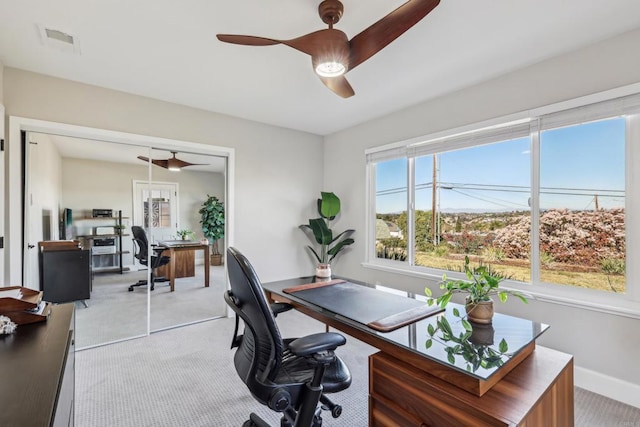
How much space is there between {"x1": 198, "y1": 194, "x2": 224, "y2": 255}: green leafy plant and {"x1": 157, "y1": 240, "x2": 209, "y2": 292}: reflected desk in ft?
0.42

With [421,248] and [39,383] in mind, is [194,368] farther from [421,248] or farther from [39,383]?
[421,248]

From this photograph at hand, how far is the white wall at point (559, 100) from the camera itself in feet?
6.86

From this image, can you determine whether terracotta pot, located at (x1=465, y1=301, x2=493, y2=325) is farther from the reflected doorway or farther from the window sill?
the reflected doorway

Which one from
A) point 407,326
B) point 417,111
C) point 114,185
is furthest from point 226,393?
point 417,111

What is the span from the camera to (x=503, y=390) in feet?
3.87

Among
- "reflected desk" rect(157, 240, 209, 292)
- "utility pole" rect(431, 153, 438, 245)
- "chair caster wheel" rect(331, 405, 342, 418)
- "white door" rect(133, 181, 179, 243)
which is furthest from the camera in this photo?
"reflected desk" rect(157, 240, 209, 292)

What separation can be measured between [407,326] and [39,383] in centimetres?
144

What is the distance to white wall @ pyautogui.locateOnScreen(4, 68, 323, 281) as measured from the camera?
8.98 feet

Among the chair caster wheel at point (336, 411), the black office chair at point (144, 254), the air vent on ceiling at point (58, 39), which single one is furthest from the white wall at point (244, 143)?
the chair caster wheel at point (336, 411)

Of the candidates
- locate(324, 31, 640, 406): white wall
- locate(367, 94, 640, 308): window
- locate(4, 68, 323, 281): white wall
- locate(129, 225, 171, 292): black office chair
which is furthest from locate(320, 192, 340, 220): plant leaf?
locate(129, 225, 171, 292): black office chair

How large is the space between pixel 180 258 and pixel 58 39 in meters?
2.34

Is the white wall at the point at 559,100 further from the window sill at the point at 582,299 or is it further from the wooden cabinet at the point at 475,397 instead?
the wooden cabinet at the point at 475,397

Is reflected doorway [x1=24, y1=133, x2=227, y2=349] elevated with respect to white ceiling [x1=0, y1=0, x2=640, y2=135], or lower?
lower

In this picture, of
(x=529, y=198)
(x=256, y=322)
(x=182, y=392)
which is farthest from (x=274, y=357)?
(x=529, y=198)
